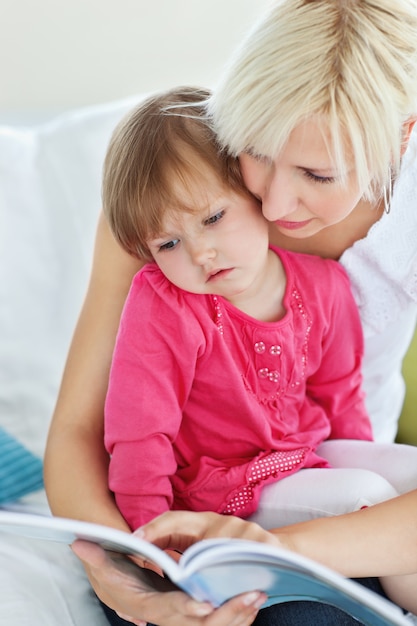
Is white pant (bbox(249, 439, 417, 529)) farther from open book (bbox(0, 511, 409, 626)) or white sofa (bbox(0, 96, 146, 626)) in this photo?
white sofa (bbox(0, 96, 146, 626))

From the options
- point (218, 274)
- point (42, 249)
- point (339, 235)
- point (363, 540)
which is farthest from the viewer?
point (42, 249)

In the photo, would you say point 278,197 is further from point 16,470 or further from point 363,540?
point 16,470

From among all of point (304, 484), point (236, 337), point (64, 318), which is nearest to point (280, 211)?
point (236, 337)

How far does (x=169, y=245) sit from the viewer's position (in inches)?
43.7

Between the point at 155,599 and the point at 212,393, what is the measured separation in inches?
13.4

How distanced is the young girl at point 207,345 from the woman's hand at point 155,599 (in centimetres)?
18

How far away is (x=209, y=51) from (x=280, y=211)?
49.1 inches

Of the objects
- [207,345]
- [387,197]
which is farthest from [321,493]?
[387,197]

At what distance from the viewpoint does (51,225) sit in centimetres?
161

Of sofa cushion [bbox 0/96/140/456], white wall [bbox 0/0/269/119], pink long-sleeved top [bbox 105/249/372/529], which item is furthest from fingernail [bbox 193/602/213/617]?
white wall [bbox 0/0/269/119]

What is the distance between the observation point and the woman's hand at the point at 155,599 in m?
0.88

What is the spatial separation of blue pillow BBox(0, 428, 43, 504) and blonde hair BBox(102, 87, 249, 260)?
1.62 feet

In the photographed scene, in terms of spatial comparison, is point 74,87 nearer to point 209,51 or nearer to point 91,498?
point 209,51

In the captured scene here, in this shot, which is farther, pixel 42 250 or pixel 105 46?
pixel 105 46
